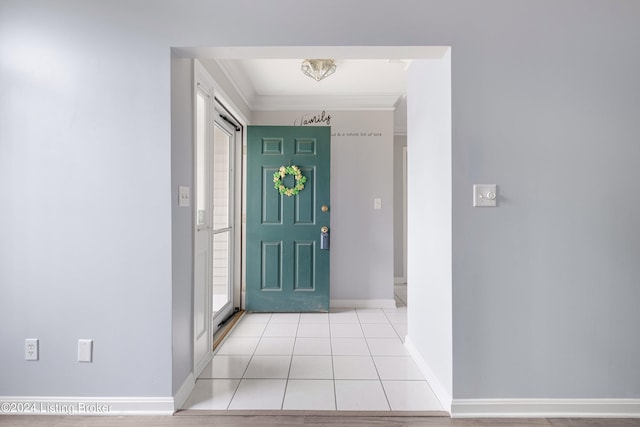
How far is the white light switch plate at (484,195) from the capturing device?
178 centimetres

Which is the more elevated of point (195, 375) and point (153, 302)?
point (153, 302)

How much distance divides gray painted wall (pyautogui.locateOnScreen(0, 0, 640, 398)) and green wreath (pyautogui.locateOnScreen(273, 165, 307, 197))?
189 centimetres

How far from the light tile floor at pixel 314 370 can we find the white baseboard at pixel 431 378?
36 mm

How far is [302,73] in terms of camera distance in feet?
10.5

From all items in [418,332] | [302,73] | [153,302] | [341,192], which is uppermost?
[302,73]

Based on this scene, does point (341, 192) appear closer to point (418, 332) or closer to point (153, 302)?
point (418, 332)

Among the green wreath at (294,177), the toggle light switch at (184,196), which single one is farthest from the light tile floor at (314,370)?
the green wreath at (294,177)

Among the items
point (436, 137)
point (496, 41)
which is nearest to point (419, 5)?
point (496, 41)

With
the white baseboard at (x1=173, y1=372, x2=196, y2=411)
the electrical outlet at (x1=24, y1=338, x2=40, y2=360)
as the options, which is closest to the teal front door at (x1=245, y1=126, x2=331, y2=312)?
the white baseboard at (x1=173, y1=372, x2=196, y2=411)

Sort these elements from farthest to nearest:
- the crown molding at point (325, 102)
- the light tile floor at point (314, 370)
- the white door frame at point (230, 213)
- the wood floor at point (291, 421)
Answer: the crown molding at point (325, 102)
the white door frame at point (230, 213)
the light tile floor at point (314, 370)
the wood floor at point (291, 421)

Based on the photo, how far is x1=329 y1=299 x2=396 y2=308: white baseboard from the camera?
3.91 meters

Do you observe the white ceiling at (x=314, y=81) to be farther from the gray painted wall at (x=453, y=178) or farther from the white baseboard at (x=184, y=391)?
the white baseboard at (x=184, y=391)

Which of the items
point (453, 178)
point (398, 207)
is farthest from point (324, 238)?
point (398, 207)

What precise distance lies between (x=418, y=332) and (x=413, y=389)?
0.46m
